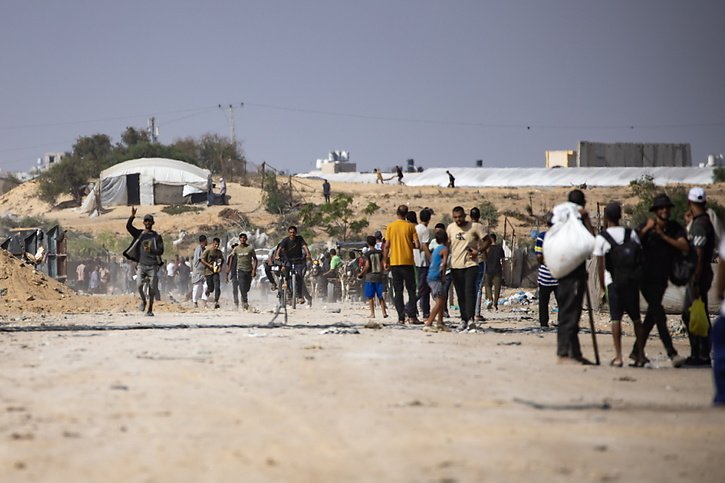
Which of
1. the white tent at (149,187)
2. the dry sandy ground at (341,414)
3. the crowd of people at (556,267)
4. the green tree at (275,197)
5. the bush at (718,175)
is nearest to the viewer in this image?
the dry sandy ground at (341,414)

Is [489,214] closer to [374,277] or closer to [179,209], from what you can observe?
[179,209]

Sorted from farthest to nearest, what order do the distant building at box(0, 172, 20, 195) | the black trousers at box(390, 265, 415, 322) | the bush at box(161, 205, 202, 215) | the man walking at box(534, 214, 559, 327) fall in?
1. the distant building at box(0, 172, 20, 195)
2. the bush at box(161, 205, 202, 215)
3. the black trousers at box(390, 265, 415, 322)
4. the man walking at box(534, 214, 559, 327)

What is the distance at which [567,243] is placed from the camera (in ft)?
40.4

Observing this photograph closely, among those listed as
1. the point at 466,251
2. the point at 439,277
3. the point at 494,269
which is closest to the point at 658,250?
the point at 466,251

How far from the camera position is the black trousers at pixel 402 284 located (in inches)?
728

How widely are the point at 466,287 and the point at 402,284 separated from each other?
193 centimetres

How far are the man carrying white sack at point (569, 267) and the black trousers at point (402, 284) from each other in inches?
234

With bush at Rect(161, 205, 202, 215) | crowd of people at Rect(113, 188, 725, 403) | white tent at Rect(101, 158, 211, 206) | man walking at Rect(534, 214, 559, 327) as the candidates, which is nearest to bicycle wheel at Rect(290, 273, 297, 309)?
crowd of people at Rect(113, 188, 725, 403)

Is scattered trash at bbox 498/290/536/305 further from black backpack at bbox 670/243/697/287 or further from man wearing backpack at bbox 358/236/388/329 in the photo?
black backpack at bbox 670/243/697/287

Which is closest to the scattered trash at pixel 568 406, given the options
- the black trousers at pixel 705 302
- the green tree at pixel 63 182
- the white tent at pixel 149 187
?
the black trousers at pixel 705 302

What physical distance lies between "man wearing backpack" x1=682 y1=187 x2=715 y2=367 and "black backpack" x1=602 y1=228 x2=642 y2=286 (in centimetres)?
57

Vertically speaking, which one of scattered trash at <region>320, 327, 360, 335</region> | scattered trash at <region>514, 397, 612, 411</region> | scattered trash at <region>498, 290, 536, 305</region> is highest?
scattered trash at <region>514, 397, 612, 411</region>

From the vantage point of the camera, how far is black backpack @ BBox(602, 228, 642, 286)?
→ 40.5ft

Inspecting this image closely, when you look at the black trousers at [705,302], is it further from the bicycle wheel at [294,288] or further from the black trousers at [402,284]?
the bicycle wheel at [294,288]
